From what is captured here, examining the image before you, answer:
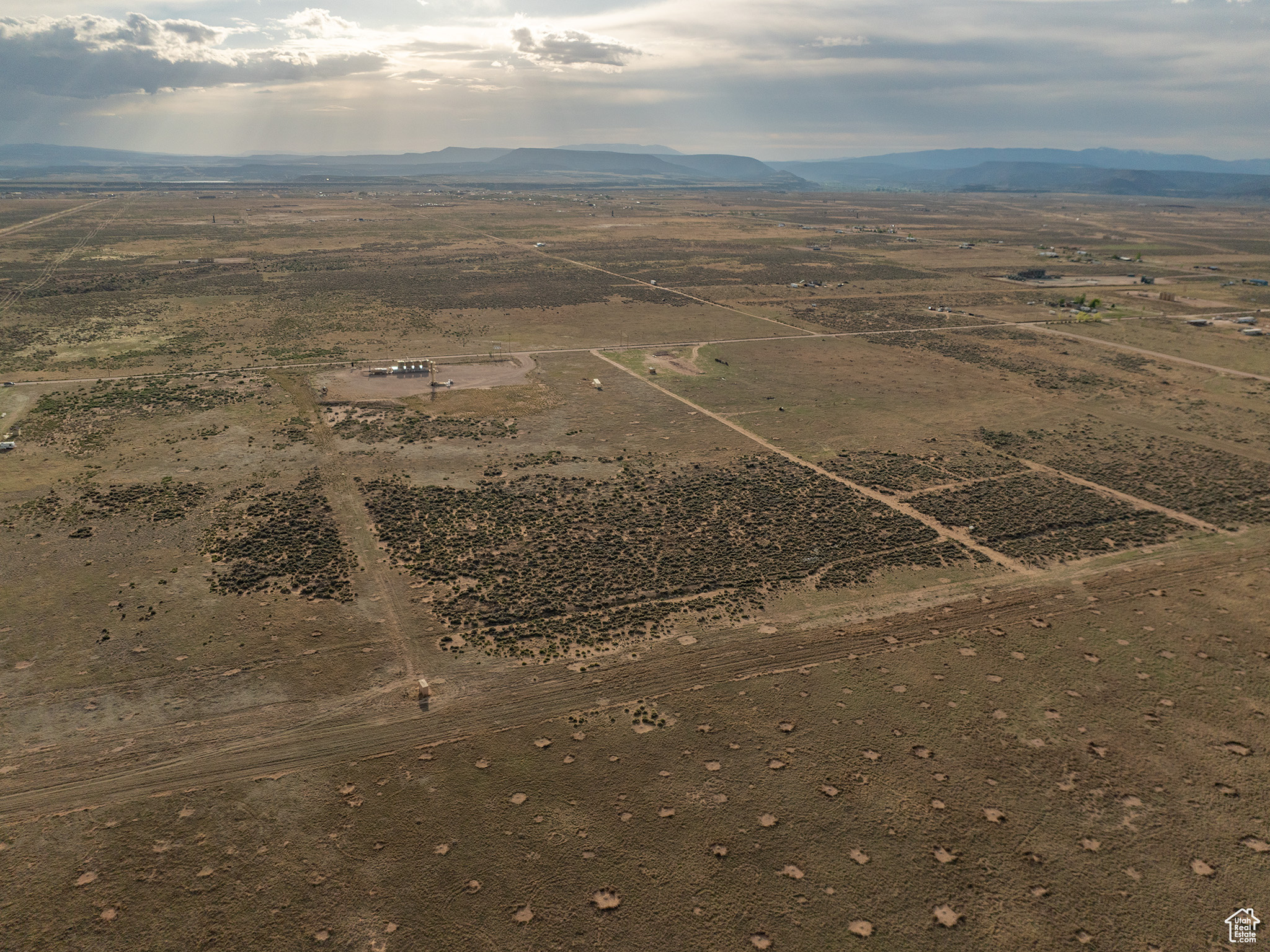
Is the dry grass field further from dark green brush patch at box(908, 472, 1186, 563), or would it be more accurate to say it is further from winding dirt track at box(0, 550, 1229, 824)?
dark green brush patch at box(908, 472, 1186, 563)

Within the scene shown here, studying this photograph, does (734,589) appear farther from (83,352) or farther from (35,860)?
(83,352)

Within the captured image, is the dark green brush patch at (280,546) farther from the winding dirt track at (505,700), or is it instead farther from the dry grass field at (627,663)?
the winding dirt track at (505,700)

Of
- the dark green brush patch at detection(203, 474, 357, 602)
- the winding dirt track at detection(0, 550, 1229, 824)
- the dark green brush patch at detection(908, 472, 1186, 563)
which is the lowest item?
the winding dirt track at detection(0, 550, 1229, 824)

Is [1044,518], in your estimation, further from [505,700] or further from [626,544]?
[505,700]

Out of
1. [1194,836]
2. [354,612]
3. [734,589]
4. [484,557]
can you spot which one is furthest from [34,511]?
[1194,836]

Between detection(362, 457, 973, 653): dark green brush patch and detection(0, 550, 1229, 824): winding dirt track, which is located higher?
detection(362, 457, 973, 653): dark green brush patch

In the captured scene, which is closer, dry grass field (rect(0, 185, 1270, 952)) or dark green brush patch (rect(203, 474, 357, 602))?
dry grass field (rect(0, 185, 1270, 952))

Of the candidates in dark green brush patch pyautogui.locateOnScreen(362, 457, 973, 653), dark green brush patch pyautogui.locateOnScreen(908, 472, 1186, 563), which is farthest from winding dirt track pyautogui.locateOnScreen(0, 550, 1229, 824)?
dark green brush patch pyautogui.locateOnScreen(908, 472, 1186, 563)
